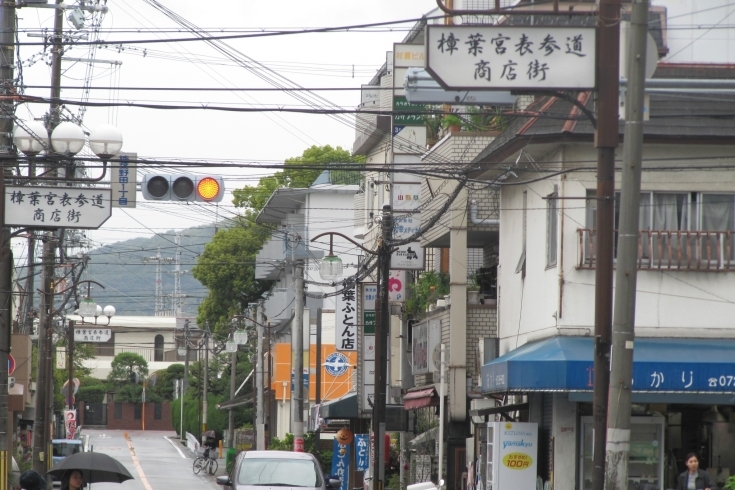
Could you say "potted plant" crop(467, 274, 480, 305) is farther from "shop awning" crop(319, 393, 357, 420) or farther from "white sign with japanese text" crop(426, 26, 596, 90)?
"white sign with japanese text" crop(426, 26, 596, 90)

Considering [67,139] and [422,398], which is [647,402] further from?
[422,398]

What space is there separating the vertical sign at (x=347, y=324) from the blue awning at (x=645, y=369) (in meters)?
20.0

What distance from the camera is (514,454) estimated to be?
20094 millimetres

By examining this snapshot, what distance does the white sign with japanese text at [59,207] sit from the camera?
1739 centimetres

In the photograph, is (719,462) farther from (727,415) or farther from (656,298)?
(656,298)

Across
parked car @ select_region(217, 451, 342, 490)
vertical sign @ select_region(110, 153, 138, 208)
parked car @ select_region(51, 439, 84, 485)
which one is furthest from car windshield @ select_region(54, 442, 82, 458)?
parked car @ select_region(217, 451, 342, 490)

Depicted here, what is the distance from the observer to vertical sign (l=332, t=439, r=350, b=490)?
1372 inches

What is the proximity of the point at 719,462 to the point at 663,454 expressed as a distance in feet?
3.35

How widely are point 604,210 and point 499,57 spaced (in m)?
2.04

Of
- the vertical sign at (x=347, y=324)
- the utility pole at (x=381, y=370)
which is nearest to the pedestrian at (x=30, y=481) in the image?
the utility pole at (x=381, y=370)

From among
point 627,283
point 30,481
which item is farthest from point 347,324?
point 627,283

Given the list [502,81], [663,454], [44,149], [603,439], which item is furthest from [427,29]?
[663,454]

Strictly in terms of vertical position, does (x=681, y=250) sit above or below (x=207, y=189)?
below

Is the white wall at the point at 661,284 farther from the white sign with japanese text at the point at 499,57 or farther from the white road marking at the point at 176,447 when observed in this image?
the white road marking at the point at 176,447
